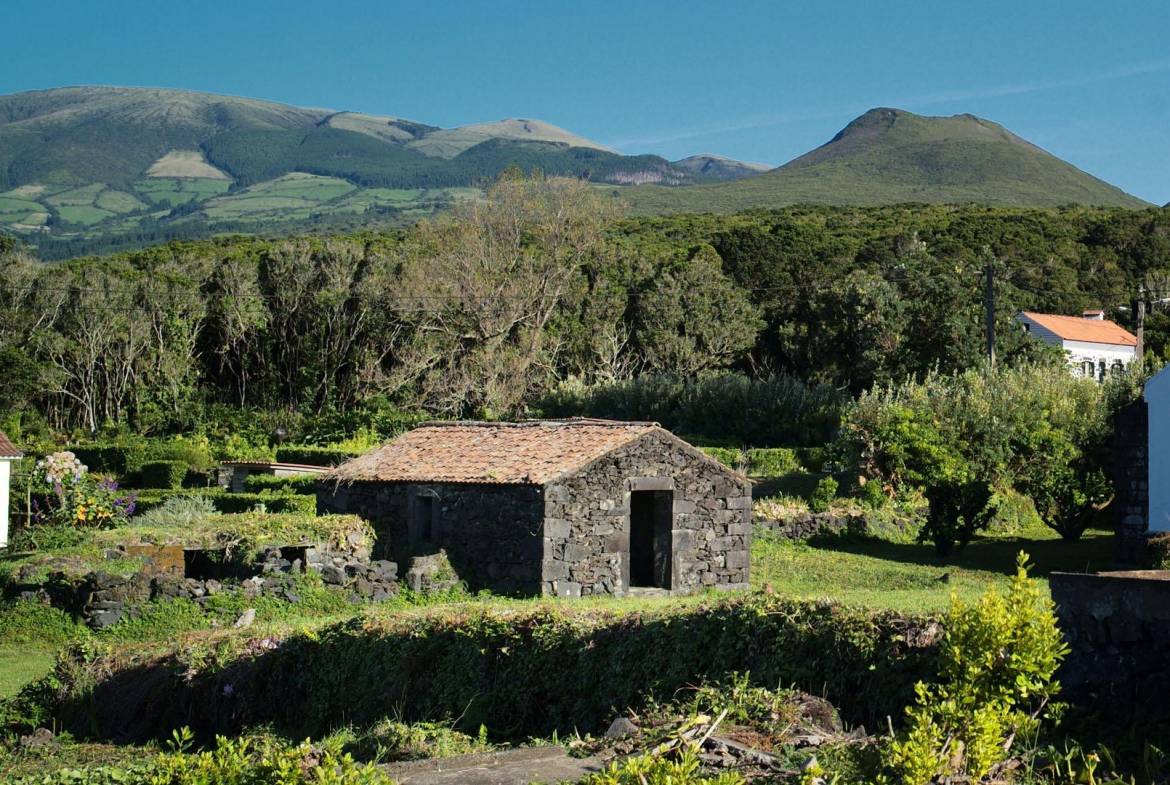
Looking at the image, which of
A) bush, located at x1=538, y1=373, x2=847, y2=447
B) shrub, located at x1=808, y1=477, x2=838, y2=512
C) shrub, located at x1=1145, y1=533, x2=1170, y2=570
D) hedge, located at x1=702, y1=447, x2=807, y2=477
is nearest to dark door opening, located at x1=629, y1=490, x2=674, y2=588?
shrub, located at x1=808, y1=477, x2=838, y2=512

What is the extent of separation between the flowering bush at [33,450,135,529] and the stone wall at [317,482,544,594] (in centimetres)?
653

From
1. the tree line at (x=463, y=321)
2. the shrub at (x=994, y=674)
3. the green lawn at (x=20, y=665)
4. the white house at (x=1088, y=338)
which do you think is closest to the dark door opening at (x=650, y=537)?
the green lawn at (x=20, y=665)

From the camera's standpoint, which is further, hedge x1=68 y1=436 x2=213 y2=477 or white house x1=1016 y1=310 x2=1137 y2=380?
white house x1=1016 y1=310 x2=1137 y2=380

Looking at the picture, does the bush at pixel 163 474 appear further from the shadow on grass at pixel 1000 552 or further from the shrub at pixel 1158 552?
the shrub at pixel 1158 552

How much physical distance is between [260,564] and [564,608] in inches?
333

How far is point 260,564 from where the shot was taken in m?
20.5

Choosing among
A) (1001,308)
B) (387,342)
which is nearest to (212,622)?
(1001,308)

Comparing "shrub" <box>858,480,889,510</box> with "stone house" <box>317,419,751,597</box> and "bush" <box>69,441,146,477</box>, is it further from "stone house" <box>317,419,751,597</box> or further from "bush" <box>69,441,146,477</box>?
"bush" <box>69,441,146,477</box>

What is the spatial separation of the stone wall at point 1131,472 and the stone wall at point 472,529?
415 inches

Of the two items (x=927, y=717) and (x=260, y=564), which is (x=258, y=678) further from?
(x=927, y=717)

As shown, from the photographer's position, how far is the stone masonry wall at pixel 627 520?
21.0m

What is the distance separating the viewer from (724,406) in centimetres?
4547

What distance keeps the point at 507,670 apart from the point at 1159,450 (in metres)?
15.2

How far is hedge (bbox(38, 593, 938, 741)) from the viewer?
1048 cm
